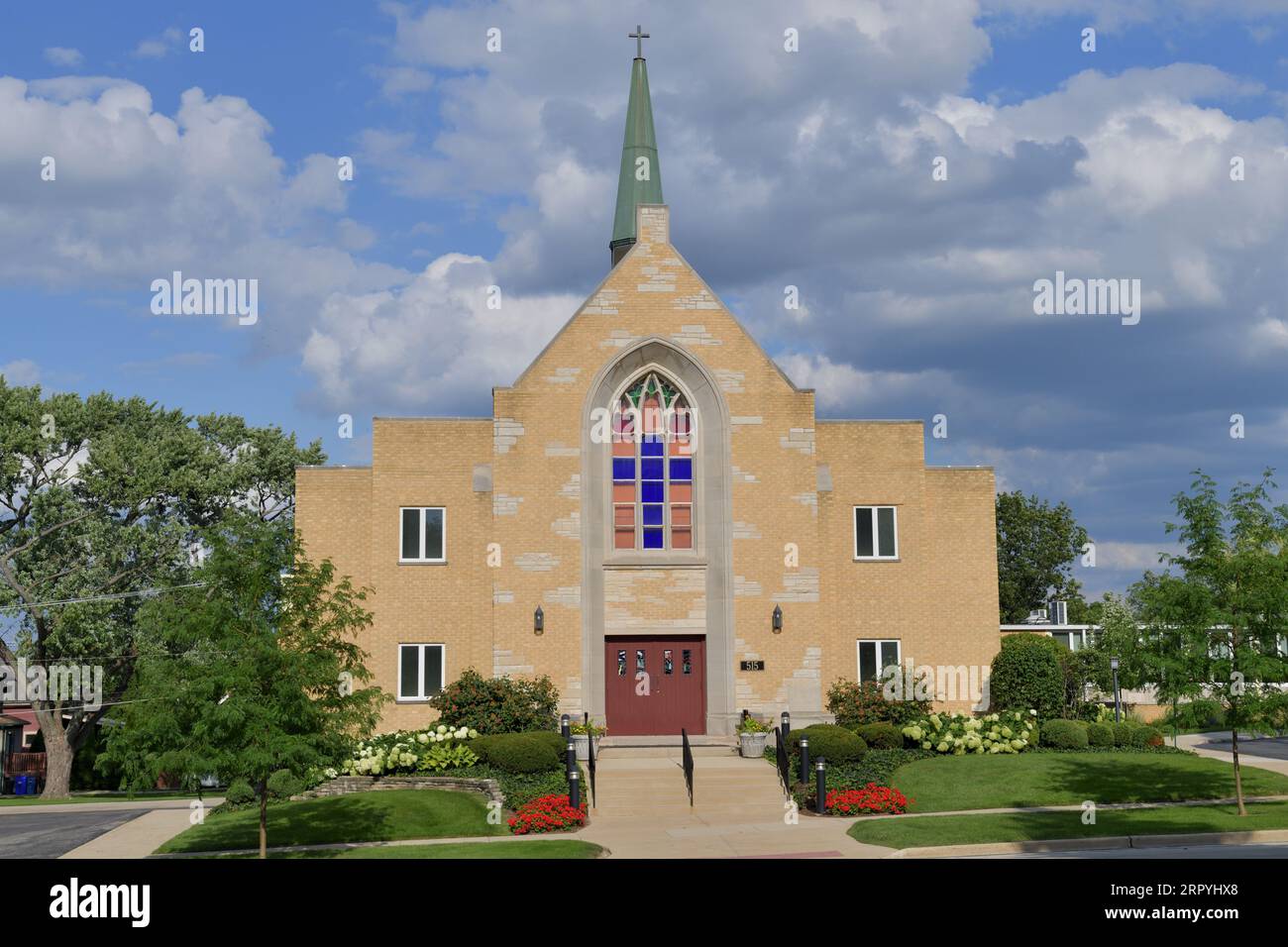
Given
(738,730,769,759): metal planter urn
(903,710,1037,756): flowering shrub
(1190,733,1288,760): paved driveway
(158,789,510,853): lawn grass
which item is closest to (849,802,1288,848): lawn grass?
(903,710,1037,756): flowering shrub

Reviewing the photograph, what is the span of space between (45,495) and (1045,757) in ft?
112

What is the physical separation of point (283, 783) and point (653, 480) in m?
15.0

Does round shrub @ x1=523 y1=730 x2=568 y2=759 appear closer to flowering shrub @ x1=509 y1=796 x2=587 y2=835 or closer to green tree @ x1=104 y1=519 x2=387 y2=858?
flowering shrub @ x1=509 y1=796 x2=587 y2=835

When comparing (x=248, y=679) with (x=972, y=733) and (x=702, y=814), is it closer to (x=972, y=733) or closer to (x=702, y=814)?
(x=702, y=814)

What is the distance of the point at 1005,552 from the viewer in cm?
7344

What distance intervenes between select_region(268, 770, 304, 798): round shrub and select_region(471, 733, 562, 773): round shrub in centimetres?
560

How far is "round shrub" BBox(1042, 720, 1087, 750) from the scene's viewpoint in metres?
28.9

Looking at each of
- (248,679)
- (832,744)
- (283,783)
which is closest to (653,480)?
(832,744)

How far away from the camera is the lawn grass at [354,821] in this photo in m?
21.2

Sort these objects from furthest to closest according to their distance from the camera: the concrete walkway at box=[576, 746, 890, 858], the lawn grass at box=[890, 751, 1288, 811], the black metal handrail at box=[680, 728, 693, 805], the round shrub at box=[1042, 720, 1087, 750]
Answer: the round shrub at box=[1042, 720, 1087, 750], the black metal handrail at box=[680, 728, 693, 805], the lawn grass at box=[890, 751, 1288, 811], the concrete walkway at box=[576, 746, 890, 858]

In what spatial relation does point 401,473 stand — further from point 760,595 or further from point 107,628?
point 107,628

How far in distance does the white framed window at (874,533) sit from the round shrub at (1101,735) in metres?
6.43

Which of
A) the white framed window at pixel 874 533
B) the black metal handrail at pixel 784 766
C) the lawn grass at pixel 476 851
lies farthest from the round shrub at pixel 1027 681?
the lawn grass at pixel 476 851
